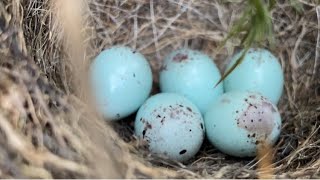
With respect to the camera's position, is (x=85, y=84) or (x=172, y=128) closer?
(x=85, y=84)

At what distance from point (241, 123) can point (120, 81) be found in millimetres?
302

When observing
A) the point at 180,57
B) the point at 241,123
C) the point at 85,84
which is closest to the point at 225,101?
the point at 241,123

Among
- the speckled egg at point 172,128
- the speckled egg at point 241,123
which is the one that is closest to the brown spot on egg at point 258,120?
the speckled egg at point 241,123

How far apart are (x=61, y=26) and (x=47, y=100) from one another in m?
0.31

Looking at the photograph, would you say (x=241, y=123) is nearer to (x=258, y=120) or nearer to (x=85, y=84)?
(x=258, y=120)

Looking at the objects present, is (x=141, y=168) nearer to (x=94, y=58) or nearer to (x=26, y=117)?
(x=26, y=117)

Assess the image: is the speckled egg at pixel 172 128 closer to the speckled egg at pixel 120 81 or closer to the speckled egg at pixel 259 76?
the speckled egg at pixel 120 81

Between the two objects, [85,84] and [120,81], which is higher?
[85,84]

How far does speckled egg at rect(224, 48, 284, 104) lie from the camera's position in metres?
1.38

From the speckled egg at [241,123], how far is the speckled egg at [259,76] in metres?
0.08

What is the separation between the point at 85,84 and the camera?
1.60ft

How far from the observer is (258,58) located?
55.1 inches

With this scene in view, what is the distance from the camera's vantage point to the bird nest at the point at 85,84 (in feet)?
3.11

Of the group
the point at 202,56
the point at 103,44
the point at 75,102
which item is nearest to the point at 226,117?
the point at 202,56
